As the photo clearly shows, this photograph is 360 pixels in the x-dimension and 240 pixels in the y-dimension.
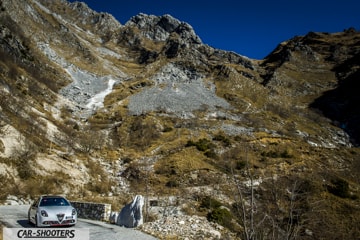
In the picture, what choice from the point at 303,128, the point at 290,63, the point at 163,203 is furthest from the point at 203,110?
the point at 290,63

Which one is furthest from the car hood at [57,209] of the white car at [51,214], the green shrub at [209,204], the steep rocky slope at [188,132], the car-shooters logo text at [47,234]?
the green shrub at [209,204]

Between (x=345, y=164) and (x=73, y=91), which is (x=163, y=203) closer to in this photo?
(x=345, y=164)

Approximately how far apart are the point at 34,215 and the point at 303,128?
60.0m

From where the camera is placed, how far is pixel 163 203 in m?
20.7

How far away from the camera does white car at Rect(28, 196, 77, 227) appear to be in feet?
42.1

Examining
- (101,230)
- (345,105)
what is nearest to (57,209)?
(101,230)

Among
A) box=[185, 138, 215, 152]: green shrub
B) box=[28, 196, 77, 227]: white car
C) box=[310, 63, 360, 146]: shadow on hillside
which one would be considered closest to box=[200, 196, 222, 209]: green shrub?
box=[28, 196, 77, 227]: white car

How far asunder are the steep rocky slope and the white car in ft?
13.1

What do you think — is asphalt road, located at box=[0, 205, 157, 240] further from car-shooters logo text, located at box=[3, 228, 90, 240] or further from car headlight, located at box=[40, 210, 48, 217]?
car-shooters logo text, located at box=[3, 228, 90, 240]

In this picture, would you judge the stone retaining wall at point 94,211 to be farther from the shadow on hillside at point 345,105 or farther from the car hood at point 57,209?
the shadow on hillside at point 345,105

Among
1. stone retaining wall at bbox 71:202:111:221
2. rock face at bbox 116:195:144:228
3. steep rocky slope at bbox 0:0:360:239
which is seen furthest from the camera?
steep rocky slope at bbox 0:0:360:239

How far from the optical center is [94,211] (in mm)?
18766

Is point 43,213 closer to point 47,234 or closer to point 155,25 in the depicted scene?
point 47,234

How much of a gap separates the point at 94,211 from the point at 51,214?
5.97 metres
